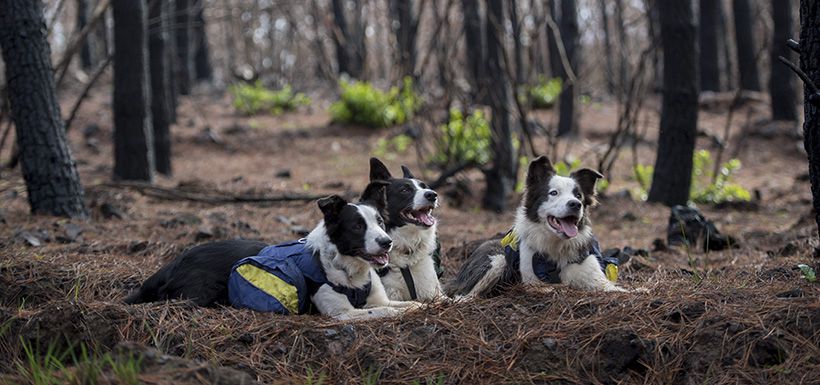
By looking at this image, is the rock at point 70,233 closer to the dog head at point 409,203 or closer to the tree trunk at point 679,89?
the dog head at point 409,203

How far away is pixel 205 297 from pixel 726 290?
3.66 metres

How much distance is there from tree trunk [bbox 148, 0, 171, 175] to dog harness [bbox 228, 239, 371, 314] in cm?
1044

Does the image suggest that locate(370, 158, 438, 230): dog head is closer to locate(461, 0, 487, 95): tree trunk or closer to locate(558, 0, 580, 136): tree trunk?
locate(461, 0, 487, 95): tree trunk

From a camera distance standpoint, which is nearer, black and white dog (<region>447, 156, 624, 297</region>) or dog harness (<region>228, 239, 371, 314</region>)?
dog harness (<region>228, 239, 371, 314</region>)

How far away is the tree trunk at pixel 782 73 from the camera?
828 inches

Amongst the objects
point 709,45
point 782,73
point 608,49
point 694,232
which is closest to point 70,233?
point 694,232

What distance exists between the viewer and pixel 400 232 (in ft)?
23.1

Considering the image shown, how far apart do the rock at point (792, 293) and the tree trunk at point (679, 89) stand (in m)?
7.31

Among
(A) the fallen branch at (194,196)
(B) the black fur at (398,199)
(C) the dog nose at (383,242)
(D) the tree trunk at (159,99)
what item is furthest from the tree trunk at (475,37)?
(C) the dog nose at (383,242)

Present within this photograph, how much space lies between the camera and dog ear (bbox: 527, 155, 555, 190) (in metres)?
6.98

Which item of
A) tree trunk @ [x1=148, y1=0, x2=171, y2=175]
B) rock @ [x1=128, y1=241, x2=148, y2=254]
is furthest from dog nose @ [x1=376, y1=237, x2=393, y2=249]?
tree trunk @ [x1=148, y1=0, x2=171, y2=175]

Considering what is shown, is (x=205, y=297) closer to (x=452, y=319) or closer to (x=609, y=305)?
(x=452, y=319)

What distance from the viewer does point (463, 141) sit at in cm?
1484

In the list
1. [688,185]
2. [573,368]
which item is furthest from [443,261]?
[688,185]
